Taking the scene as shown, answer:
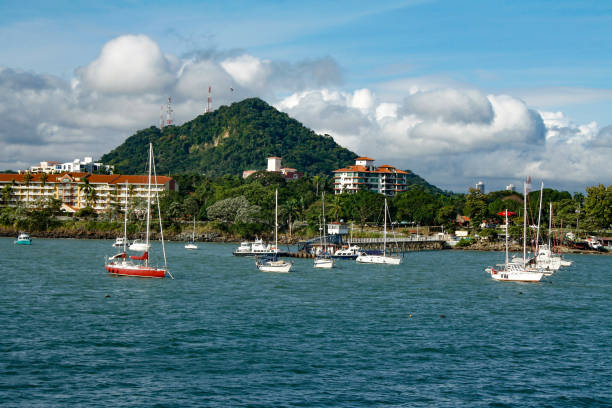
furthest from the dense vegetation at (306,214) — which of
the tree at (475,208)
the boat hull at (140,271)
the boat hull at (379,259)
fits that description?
the boat hull at (140,271)

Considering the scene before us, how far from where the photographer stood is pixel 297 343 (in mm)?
43531

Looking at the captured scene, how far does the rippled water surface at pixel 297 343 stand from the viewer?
3288 cm

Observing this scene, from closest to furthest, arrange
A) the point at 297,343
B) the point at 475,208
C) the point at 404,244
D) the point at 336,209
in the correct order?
the point at 297,343
the point at 404,244
the point at 475,208
the point at 336,209

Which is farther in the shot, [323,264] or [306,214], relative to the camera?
[306,214]

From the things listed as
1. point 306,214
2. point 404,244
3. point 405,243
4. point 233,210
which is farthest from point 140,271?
point 306,214

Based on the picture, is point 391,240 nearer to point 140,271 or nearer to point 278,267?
point 278,267

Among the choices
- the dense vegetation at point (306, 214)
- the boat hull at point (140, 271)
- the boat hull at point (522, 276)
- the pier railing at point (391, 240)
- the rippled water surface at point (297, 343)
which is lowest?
the rippled water surface at point (297, 343)

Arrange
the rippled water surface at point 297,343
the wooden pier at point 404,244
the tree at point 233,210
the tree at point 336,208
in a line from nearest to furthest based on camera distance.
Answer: the rippled water surface at point 297,343, the wooden pier at point 404,244, the tree at point 233,210, the tree at point 336,208

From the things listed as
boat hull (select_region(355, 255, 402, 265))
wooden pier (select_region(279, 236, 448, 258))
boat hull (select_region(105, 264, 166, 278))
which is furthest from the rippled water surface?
wooden pier (select_region(279, 236, 448, 258))

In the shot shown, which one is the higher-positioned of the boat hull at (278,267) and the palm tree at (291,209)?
the palm tree at (291,209)

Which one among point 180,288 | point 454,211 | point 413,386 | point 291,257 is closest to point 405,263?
point 291,257

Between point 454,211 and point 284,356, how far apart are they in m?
149

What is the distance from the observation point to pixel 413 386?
34469 millimetres

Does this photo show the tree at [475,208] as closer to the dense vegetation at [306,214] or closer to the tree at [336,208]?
the dense vegetation at [306,214]
